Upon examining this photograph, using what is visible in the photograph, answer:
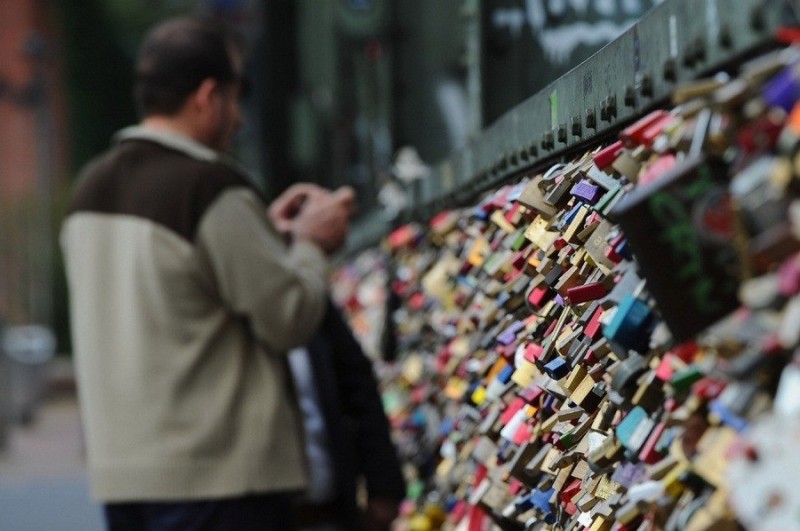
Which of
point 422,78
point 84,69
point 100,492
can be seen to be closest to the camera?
point 100,492

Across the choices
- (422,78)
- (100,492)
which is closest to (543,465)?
(100,492)

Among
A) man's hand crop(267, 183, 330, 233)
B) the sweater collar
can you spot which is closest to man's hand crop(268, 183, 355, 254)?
man's hand crop(267, 183, 330, 233)

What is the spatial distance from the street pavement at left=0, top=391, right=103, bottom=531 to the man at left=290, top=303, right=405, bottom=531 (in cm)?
478

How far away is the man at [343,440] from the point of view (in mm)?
3962

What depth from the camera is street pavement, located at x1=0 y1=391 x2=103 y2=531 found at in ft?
29.2

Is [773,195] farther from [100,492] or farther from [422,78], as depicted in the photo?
[422,78]

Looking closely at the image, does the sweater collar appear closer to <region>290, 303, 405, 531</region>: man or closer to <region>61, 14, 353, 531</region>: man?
<region>61, 14, 353, 531</region>: man

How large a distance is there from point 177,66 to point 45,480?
8121 mm

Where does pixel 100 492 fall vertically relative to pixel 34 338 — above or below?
above

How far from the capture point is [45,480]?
1133cm

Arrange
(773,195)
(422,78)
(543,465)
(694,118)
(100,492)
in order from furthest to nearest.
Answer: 1. (422,78)
2. (100,492)
3. (543,465)
4. (694,118)
5. (773,195)

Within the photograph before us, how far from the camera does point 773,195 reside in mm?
1124

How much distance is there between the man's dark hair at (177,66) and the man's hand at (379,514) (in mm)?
1155

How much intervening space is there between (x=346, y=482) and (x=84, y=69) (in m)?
22.5
